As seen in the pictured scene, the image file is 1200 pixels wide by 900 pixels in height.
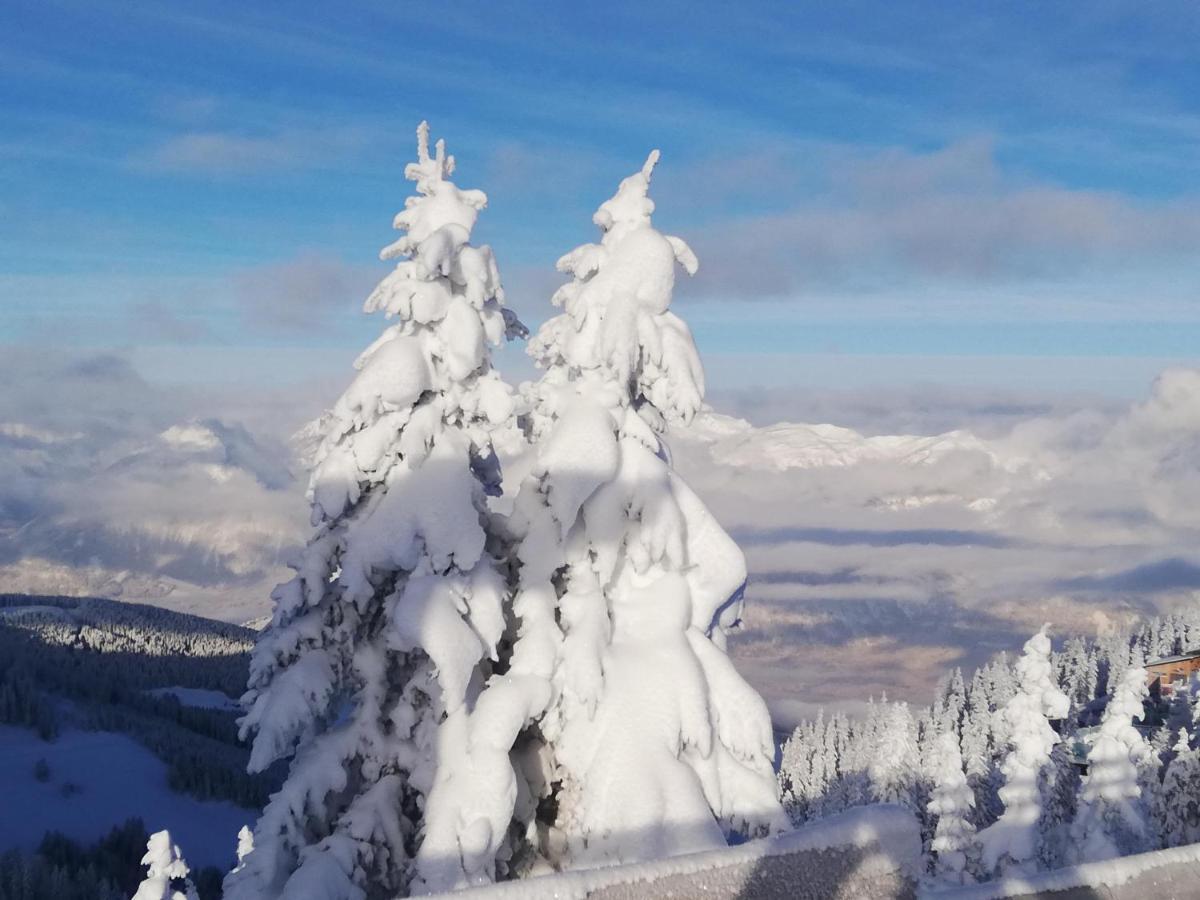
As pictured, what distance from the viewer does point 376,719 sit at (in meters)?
14.9

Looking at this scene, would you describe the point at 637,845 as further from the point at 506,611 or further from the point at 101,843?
the point at 101,843

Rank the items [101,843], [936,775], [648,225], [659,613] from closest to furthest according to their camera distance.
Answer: [659,613], [648,225], [936,775], [101,843]

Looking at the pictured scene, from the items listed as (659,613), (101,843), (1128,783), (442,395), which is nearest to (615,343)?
(442,395)

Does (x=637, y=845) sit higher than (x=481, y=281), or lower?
lower

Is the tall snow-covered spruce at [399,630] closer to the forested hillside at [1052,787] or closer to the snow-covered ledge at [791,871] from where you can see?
the snow-covered ledge at [791,871]

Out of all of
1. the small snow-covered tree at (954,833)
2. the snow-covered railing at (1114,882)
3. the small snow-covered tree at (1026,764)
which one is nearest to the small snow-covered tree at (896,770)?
the small snow-covered tree at (954,833)

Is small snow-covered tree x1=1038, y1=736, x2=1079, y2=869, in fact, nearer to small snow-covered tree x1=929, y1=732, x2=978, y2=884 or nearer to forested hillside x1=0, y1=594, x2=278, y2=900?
small snow-covered tree x1=929, y1=732, x2=978, y2=884

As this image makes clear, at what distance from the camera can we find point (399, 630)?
45.6 ft

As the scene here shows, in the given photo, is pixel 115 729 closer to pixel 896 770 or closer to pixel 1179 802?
pixel 896 770

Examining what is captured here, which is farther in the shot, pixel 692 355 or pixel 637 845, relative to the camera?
pixel 692 355

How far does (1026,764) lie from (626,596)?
20.5m

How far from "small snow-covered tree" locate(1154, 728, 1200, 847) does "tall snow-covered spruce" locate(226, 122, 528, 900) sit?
2953cm

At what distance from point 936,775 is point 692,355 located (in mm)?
26201

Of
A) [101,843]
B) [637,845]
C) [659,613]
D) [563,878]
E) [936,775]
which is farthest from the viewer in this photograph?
[101,843]
